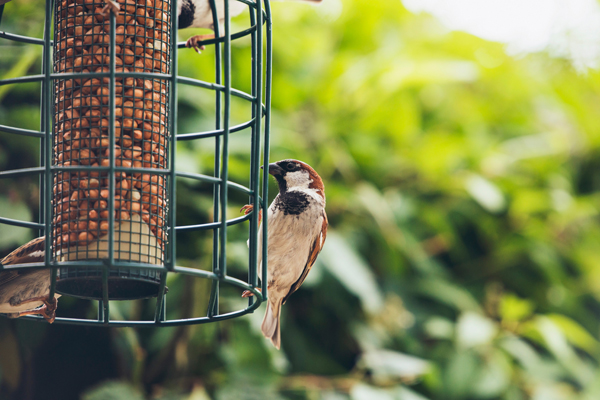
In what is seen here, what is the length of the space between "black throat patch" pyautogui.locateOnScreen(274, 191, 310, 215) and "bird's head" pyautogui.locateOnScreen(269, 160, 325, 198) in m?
0.04

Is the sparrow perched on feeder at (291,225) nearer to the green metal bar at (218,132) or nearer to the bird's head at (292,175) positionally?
the bird's head at (292,175)

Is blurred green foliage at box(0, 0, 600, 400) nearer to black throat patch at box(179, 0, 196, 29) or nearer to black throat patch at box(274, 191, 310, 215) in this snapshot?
black throat patch at box(274, 191, 310, 215)

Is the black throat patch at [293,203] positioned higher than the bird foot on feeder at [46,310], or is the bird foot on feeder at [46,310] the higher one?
the black throat patch at [293,203]

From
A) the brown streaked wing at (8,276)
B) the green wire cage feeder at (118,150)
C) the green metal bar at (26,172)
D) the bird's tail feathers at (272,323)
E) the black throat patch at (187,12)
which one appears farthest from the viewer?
the bird's tail feathers at (272,323)

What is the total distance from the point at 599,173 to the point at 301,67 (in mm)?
2854

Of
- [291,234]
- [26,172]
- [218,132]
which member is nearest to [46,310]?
[26,172]

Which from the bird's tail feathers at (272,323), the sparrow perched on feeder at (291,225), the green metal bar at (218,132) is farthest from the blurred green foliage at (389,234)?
the green metal bar at (218,132)

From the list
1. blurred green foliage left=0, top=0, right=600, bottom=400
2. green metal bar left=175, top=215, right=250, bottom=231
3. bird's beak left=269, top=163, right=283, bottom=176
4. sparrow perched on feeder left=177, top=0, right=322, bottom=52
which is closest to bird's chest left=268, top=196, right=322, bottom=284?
bird's beak left=269, top=163, right=283, bottom=176

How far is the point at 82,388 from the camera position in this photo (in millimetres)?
3373

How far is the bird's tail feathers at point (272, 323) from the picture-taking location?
252 cm

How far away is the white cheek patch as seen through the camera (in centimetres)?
243

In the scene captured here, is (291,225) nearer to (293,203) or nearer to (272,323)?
(293,203)

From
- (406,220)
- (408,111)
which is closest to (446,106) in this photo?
(408,111)

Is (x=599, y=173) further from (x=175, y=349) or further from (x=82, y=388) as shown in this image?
(x=82, y=388)
